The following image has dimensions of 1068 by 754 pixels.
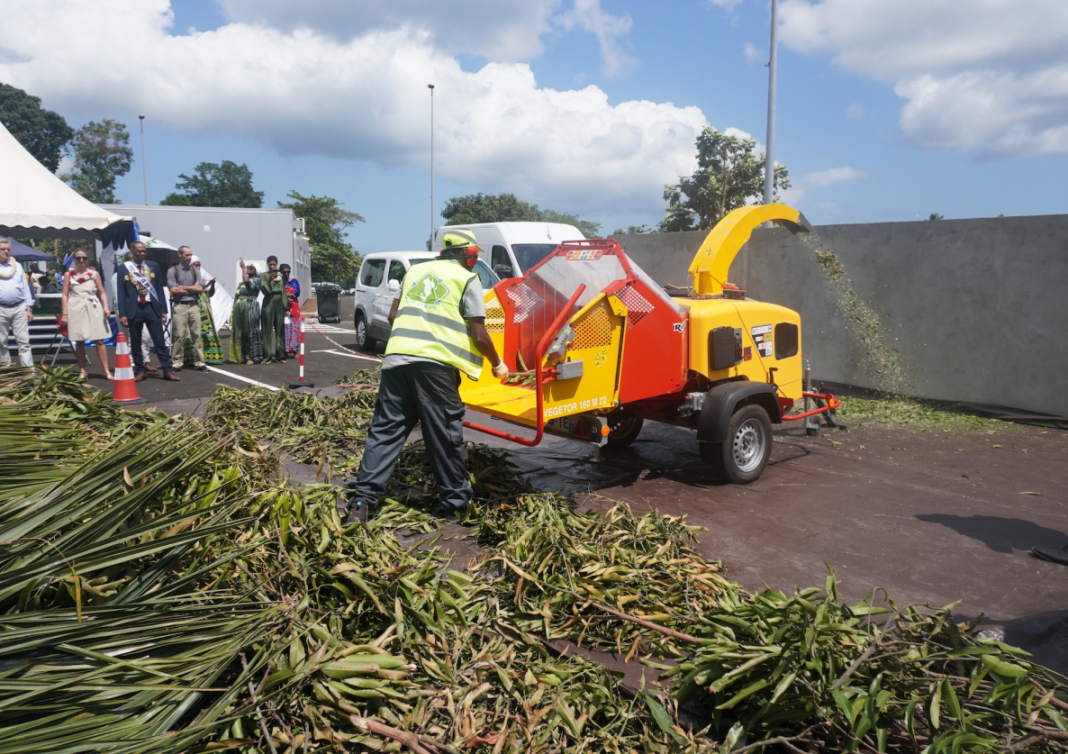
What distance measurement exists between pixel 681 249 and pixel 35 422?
1065 cm

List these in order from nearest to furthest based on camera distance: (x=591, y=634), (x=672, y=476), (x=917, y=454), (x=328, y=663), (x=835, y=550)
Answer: (x=328, y=663), (x=591, y=634), (x=835, y=550), (x=672, y=476), (x=917, y=454)

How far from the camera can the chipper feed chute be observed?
4977 millimetres

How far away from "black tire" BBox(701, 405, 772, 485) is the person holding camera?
29.5 feet

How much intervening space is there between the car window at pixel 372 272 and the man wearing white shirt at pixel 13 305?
5907 millimetres

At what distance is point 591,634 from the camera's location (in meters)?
3.39

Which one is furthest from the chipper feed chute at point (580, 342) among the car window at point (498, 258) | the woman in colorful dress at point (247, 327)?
the woman in colorful dress at point (247, 327)

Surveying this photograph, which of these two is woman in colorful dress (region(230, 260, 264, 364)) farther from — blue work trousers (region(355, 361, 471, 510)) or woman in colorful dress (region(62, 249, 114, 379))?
blue work trousers (region(355, 361, 471, 510))

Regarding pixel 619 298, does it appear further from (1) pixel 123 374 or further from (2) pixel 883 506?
(1) pixel 123 374

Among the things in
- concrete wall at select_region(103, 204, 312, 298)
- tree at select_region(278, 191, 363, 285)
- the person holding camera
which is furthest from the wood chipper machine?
tree at select_region(278, 191, 363, 285)

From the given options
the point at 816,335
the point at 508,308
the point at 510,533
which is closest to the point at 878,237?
the point at 816,335

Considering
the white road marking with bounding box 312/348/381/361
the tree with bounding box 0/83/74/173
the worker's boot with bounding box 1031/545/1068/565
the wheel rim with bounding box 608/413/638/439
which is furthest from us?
the tree with bounding box 0/83/74/173

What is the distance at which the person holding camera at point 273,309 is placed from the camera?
40.3 ft

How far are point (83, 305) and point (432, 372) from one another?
7481mm

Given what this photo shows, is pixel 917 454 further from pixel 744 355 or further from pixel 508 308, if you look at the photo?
pixel 508 308
